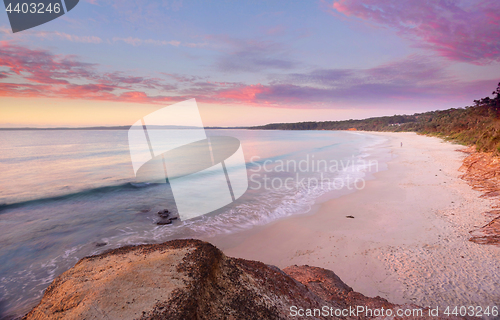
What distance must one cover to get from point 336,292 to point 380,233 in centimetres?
476

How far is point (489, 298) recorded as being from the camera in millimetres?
4051

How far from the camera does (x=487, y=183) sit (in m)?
10.6

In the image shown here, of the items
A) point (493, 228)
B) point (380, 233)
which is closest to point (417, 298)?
point (380, 233)

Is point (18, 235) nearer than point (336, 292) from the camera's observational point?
No

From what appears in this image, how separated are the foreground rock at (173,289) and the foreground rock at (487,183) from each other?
5951mm

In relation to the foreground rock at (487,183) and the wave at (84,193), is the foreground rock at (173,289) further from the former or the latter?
the wave at (84,193)

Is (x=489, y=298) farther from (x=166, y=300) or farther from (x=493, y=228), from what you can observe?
(x=166, y=300)

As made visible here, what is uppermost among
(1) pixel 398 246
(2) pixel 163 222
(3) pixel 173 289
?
Result: (3) pixel 173 289

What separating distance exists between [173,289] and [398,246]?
21.6 feet

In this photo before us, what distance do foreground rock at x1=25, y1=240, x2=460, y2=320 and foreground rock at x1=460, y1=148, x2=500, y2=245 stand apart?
19.5 ft

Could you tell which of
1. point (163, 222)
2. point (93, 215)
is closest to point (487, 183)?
point (163, 222)

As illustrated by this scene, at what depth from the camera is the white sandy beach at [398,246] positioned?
4.45 metres

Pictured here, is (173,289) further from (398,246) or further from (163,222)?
(163,222)

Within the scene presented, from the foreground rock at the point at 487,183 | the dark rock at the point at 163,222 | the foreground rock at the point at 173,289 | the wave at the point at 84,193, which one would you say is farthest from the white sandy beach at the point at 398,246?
the wave at the point at 84,193
